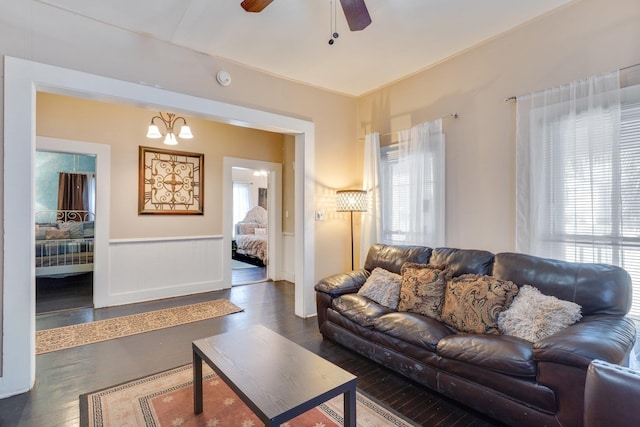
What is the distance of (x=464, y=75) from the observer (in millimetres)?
3221

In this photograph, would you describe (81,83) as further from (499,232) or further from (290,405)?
(499,232)

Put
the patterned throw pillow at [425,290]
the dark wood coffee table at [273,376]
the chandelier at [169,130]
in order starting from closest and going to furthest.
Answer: the dark wood coffee table at [273,376]
the patterned throw pillow at [425,290]
the chandelier at [169,130]

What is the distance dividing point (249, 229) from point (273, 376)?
24.2 feet

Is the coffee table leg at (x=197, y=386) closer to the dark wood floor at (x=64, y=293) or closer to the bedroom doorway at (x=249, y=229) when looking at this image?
the dark wood floor at (x=64, y=293)

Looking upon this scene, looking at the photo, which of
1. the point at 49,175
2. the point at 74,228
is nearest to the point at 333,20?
the point at 74,228

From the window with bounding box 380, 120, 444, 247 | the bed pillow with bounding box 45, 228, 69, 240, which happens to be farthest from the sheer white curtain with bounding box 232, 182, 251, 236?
the window with bounding box 380, 120, 444, 247

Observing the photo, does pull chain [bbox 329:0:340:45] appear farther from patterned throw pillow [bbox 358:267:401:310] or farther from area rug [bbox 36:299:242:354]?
area rug [bbox 36:299:242:354]

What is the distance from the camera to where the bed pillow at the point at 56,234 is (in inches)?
212

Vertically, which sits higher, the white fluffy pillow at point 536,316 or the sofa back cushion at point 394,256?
the sofa back cushion at point 394,256

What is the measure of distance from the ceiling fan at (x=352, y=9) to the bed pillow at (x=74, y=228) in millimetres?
5530

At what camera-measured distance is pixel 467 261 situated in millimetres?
2709

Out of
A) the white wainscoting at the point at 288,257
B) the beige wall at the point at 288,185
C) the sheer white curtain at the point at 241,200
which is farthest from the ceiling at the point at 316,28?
the sheer white curtain at the point at 241,200

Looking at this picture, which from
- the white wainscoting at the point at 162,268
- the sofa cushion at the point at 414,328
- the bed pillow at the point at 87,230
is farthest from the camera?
the bed pillow at the point at 87,230

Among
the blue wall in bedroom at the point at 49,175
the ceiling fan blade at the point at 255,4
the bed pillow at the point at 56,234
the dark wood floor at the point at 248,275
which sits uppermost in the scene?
the ceiling fan blade at the point at 255,4
